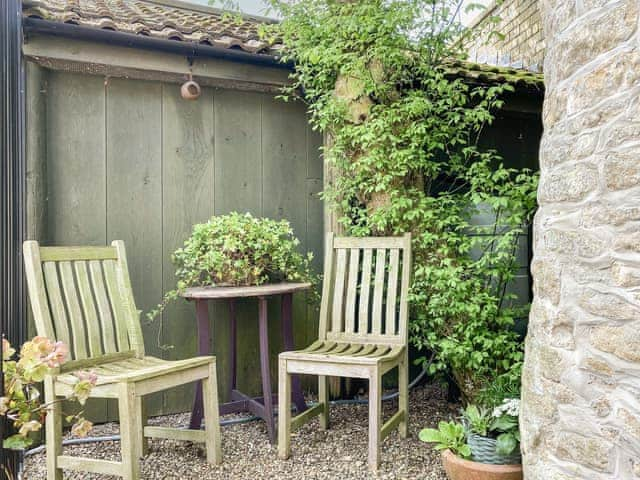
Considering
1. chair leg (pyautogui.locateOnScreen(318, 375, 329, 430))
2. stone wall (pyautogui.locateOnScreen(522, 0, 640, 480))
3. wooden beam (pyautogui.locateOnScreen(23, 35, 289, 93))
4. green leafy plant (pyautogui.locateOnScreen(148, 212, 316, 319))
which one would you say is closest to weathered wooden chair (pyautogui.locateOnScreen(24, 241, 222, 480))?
green leafy plant (pyautogui.locateOnScreen(148, 212, 316, 319))

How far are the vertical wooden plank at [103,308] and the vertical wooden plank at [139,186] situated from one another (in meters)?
0.44

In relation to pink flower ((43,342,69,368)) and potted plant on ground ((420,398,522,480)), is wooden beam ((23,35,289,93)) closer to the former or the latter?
pink flower ((43,342,69,368))

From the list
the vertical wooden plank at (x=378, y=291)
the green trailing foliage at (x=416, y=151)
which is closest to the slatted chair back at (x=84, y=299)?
the vertical wooden plank at (x=378, y=291)

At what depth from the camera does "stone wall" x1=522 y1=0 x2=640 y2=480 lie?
4.87 ft

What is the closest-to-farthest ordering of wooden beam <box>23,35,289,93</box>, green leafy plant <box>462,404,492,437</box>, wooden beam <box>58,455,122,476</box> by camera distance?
wooden beam <box>58,455,122,476</box>, green leafy plant <box>462,404,492,437</box>, wooden beam <box>23,35,289,93</box>

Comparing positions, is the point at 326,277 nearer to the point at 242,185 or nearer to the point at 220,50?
the point at 242,185

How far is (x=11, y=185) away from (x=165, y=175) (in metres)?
1.00

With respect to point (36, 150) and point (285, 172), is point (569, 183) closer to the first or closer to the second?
point (285, 172)

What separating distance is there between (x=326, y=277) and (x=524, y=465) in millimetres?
1343

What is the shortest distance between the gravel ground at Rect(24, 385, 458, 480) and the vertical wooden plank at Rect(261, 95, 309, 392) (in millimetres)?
560

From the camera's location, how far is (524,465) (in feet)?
6.19

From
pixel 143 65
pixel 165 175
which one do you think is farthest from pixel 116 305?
pixel 143 65

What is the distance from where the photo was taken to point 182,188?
3.02 m

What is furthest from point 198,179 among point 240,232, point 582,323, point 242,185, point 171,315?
point 582,323
